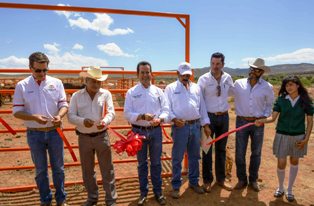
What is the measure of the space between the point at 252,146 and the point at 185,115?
133 centimetres

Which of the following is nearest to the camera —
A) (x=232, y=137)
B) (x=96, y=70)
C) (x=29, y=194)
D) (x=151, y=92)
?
(x=96, y=70)

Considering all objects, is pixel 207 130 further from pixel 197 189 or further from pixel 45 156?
pixel 45 156

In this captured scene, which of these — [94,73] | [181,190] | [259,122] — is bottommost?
[181,190]

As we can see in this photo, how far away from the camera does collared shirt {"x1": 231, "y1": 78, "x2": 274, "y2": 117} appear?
4832 millimetres

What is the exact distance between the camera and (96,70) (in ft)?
13.3

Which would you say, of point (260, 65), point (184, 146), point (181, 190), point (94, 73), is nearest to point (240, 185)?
point (181, 190)

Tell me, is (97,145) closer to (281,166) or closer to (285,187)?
(281,166)

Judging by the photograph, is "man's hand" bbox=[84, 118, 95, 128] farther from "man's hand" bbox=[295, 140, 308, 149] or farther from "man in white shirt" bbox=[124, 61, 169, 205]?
"man's hand" bbox=[295, 140, 308, 149]

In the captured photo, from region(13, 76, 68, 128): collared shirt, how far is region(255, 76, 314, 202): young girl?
2975mm

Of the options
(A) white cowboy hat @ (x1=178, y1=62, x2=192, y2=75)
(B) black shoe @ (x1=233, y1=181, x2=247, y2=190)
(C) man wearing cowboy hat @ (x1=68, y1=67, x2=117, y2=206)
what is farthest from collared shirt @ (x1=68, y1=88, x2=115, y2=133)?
(B) black shoe @ (x1=233, y1=181, x2=247, y2=190)

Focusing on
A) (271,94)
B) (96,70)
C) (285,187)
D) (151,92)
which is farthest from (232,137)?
(96,70)

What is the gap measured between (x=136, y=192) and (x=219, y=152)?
153cm

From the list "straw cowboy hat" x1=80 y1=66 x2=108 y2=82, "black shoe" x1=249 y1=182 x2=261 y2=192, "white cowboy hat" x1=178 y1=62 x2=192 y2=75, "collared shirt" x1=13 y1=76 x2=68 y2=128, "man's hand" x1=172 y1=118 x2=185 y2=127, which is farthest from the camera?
"black shoe" x1=249 y1=182 x2=261 y2=192

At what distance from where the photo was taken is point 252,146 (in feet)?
16.6
